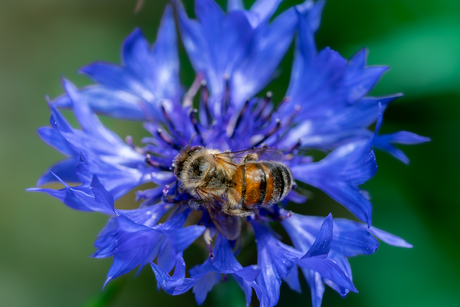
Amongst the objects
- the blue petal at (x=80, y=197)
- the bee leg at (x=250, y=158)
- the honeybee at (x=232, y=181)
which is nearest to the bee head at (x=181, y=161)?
the honeybee at (x=232, y=181)

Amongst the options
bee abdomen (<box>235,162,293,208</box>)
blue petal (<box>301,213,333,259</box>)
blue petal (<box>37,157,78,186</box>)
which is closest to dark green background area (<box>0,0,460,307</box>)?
blue petal (<box>37,157,78,186</box>)

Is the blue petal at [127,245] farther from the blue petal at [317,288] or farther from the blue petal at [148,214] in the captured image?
the blue petal at [317,288]

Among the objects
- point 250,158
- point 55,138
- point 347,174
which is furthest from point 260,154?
point 55,138

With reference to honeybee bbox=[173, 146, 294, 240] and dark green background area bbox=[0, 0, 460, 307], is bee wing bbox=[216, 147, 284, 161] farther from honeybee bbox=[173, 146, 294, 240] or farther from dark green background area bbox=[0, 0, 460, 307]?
dark green background area bbox=[0, 0, 460, 307]

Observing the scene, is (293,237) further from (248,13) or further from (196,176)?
(248,13)

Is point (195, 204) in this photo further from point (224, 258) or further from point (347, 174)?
point (347, 174)

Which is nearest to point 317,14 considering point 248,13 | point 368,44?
point 248,13
